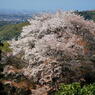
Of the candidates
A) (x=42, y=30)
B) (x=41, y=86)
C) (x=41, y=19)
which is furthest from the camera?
(x=41, y=19)

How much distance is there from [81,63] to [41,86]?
5.21 meters

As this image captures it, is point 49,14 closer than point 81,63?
No

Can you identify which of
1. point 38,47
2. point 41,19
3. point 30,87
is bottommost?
point 30,87

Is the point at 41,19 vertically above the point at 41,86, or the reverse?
the point at 41,19

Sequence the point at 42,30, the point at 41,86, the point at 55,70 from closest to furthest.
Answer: the point at 55,70, the point at 41,86, the point at 42,30

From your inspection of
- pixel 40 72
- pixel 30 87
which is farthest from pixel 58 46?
pixel 30 87

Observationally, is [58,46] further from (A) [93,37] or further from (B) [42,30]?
(A) [93,37]

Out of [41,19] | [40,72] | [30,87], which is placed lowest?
[30,87]

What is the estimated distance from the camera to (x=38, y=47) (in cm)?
3044

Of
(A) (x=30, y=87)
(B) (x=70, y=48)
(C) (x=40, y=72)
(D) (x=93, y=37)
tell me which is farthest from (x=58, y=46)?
(D) (x=93, y=37)

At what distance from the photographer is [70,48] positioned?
2994 cm

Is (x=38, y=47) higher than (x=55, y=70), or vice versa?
(x=38, y=47)

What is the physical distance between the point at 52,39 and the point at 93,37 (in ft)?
22.6

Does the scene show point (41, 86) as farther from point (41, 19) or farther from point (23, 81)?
point (41, 19)
